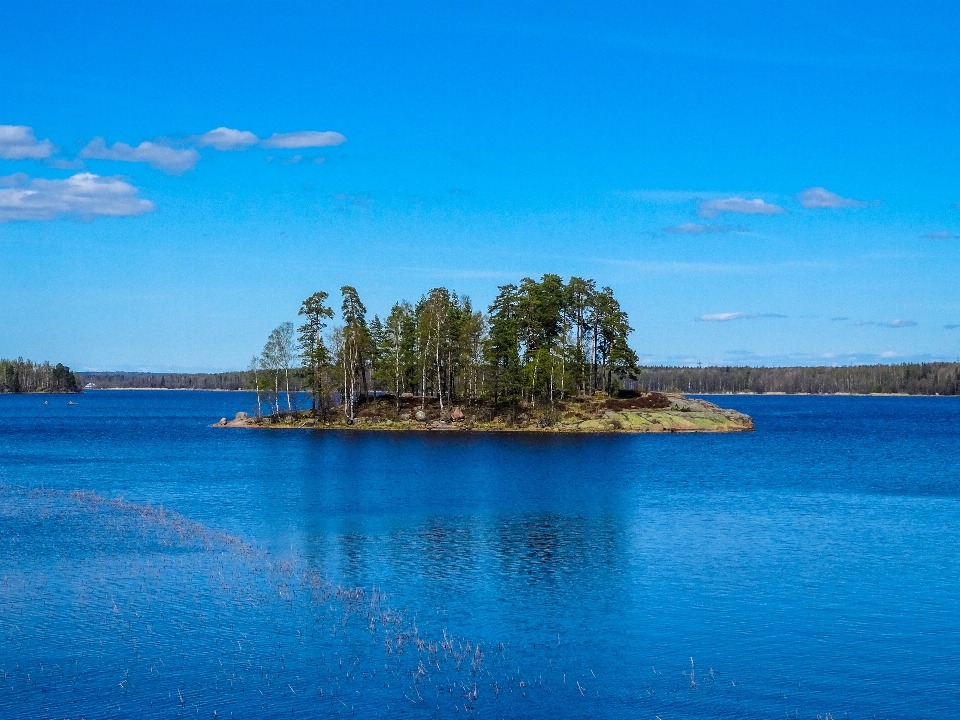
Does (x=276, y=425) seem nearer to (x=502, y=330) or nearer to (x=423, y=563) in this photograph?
(x=502, y=330)

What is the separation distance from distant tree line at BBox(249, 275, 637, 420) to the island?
1.73 m

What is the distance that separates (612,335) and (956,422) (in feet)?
297

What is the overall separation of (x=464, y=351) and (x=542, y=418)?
14.6 metres

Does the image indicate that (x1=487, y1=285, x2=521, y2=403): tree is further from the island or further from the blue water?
the blue water

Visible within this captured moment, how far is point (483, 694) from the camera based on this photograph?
91.1ft

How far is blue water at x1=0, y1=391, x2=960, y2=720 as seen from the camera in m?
28.0

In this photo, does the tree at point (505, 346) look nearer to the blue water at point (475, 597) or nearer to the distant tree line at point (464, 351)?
the distant tree line at point (464, 351)

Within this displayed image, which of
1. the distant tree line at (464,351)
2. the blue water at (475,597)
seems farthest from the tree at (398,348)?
the blue water at (475,597)

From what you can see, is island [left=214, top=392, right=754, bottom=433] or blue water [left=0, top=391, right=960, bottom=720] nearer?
blue water [left=0, top=391, right=960, bottom=720]

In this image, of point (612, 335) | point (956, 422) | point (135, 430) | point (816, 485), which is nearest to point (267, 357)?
point (135, 430)

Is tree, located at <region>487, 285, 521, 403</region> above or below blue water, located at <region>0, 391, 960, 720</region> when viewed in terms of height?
above

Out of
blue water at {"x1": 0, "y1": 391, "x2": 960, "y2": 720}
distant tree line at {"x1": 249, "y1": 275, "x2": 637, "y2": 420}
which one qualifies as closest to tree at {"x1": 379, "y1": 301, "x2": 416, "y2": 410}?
distant tree line at {"x1": 249, "y1": 275, "x2": 637, "y2": 420}

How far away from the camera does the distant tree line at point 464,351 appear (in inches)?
5428

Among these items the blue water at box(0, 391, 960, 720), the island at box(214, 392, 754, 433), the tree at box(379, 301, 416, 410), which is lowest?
the blue water at box(0, 391, 960, 720)
